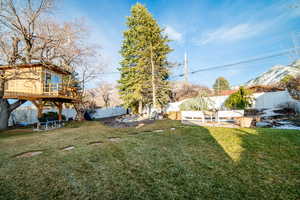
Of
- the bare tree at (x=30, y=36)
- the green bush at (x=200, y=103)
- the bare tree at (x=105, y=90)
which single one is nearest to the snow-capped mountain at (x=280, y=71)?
the green bush at (x=200, y=103)

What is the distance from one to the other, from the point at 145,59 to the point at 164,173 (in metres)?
12.6

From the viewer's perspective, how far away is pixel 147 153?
311cm

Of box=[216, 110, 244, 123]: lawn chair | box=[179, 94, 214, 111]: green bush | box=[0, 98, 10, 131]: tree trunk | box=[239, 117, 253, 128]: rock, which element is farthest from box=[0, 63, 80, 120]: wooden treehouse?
box=[239, 117, 253, 128]: rock

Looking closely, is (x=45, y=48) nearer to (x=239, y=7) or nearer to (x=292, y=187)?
(x=292, y=187)

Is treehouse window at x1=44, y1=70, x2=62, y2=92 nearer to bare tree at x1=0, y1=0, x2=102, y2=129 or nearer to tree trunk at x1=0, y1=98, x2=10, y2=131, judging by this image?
bare tree at x1=0, y1=0, x2=102, y2=129

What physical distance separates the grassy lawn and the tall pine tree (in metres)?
9.70

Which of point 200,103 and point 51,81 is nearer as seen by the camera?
point 200,103

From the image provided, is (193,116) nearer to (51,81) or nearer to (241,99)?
(241,99)

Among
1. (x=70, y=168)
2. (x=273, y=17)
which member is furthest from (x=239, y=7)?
(x=70, y=168)

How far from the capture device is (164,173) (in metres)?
2.22

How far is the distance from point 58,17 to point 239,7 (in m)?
13.1

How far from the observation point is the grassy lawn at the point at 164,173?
5.71 feet

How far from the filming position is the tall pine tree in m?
13.3

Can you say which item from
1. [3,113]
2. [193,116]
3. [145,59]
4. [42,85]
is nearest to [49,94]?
[42,85]
